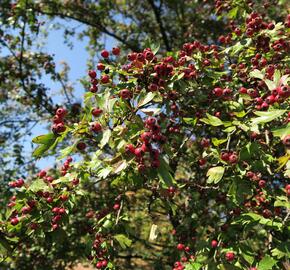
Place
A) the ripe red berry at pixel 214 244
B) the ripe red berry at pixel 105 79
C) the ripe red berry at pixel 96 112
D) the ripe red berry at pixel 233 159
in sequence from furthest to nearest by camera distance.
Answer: the ripe red berry at pixel 214 244 < the ripe red berry at pixel 105 79 < the ripe red berry at pixel 233 159 < the ripe red berry at pixel 96 112

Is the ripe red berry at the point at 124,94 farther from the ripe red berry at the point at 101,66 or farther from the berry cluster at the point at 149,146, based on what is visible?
the ripe red berry at the point at 101,66

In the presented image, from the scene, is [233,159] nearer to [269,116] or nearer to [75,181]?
[269,116]

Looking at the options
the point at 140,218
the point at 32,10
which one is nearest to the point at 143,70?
the point at 32,10

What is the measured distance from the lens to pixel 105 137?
9.62ft

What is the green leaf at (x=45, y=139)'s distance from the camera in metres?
3.10

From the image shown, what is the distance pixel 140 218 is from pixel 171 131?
4822 millimetres

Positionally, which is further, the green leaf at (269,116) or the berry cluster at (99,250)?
the berry cluster at (99,250)

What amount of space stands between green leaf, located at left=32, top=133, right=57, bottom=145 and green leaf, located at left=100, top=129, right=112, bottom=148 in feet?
1.51

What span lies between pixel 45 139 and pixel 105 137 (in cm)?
52

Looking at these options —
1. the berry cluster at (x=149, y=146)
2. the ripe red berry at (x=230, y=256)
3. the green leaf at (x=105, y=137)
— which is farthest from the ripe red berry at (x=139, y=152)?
the ripe red berry at (x=230, y=256)

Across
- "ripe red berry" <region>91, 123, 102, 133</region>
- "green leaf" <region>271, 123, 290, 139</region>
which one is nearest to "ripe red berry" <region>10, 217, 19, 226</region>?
"ripe red berry" <region>91, 123, 102, 133</region>

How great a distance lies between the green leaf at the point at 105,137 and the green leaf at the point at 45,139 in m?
0.46

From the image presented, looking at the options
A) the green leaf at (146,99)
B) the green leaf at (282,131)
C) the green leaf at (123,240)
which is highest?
the green leaf at (146,99)

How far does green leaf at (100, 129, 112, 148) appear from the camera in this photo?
9.49 ft
